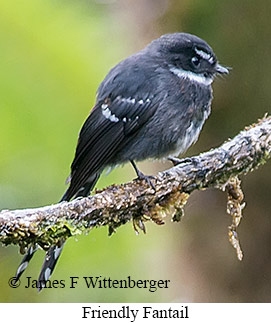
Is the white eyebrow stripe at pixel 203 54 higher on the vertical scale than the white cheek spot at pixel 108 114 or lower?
higher

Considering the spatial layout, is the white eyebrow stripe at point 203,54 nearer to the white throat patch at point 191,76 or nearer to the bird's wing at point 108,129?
the white throat patch at point 191,76

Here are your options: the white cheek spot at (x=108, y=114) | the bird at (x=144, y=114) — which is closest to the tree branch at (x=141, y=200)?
the bird at (x=144, y=114)

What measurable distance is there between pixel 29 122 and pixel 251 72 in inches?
56.6

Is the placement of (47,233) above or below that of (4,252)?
below

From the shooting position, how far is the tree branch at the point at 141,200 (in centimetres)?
238

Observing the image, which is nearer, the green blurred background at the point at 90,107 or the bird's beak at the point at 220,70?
the green blurred background at the point at 90,107

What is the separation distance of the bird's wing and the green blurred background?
0.08 metres

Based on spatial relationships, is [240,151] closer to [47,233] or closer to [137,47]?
[47,233]

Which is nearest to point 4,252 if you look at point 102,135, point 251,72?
point 102,135

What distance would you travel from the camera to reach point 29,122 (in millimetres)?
2723

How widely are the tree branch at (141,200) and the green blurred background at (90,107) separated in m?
0.39

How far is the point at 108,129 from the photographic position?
10.5ft

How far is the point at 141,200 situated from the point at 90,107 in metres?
0.82

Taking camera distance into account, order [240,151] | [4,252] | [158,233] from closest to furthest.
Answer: [240,151] < [4,252] < [158,233]
